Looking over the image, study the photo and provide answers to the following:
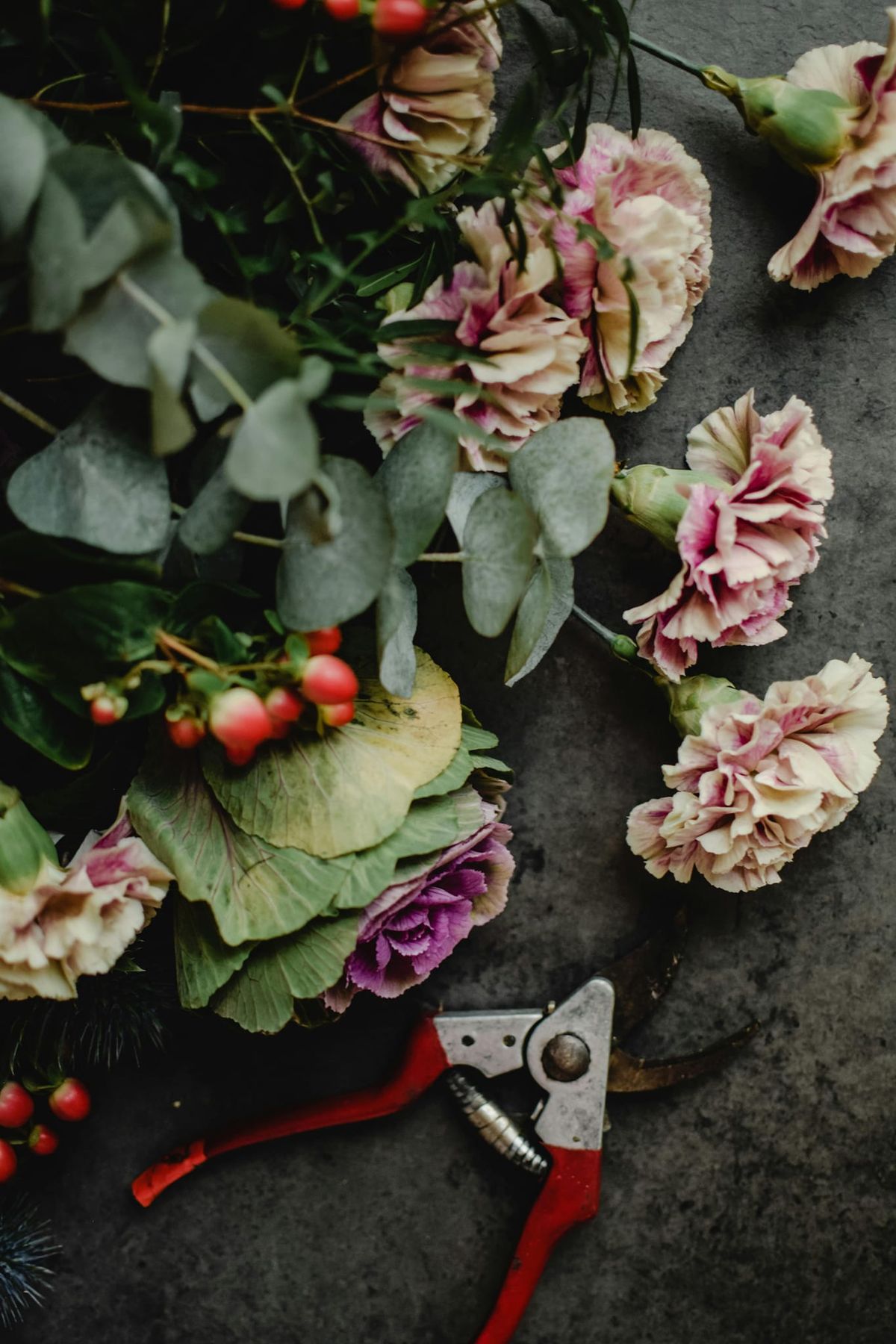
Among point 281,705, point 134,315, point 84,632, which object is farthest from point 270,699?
point 134,315

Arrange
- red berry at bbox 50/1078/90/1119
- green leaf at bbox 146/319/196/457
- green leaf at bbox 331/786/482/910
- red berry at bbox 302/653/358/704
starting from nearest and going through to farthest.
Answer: green leaf at bbox 146/319/196/457, red berry at bbox 302/653/358/704, green leaf at bbox 331/786/482/910, red berry at bbox 50/1078/90/1119

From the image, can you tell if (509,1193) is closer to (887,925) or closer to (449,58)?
(887,925)

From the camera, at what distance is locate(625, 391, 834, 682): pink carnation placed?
70 cm

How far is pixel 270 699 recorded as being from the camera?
0.57 m

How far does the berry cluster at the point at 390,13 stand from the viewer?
52cm

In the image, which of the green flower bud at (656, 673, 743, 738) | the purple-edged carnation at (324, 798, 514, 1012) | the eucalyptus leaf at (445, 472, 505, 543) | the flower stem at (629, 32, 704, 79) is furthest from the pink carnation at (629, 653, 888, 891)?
the flower stem at (629, 32, 704, 79)

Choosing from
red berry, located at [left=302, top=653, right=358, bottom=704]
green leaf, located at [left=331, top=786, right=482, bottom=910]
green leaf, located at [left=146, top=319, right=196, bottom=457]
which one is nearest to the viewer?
green leaf, located at [left=146, top=319, right=196, bottom=457]

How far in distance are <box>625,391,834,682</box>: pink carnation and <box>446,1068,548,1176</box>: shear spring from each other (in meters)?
0.37

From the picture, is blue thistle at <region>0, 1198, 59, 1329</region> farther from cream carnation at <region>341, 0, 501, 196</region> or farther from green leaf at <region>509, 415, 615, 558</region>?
cream carnation at <region>341, 0, 501, 196</region>

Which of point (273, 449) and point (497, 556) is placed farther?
point (497, 556)

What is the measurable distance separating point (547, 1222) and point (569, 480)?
0.59m

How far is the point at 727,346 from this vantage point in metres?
0.83

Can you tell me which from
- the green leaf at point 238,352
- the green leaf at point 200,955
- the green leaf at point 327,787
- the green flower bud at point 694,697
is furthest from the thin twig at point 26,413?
the green flower bud at point 694,697

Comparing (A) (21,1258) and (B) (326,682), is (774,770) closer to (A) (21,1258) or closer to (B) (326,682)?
(B) (326,682)
